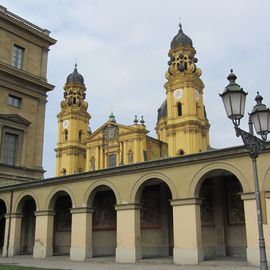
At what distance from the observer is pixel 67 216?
2705cm

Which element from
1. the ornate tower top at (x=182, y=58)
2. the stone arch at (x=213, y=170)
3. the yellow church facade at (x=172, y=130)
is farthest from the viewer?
the ornate tower top at (x=182, y=58)

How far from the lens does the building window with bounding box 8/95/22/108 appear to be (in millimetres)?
32094

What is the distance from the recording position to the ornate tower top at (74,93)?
6875cm

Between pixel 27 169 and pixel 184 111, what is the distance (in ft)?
92.7

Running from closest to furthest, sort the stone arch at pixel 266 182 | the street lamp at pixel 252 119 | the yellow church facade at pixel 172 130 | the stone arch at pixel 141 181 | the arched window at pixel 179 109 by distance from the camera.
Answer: the street lamp at pixel 252 119 → the stone arch at pixel 266 182 → the stone arch at pixel 141 181 → the yellow church facade at pixel 172 130 → the arched window at pixel 179 109

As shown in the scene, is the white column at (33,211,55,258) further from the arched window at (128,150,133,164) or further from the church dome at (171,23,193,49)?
the church dome at (171,23,193,49)

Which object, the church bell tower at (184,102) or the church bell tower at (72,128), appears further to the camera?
the church bell tower at (72,128)

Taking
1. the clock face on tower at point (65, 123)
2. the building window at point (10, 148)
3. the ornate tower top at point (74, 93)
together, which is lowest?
the building window at point (10, 148)

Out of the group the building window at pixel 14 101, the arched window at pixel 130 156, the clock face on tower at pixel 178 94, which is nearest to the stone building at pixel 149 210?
the building window at pixel 14 101

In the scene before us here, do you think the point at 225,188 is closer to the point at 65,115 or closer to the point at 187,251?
the point at 187,251

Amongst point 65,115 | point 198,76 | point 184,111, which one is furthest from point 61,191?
point 65,115

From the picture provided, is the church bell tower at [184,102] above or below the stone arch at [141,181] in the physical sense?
above

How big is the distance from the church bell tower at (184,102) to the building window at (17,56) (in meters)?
26.4

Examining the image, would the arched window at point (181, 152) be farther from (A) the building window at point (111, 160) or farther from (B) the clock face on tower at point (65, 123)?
(B) the clock face on tower at point (65, 123)
